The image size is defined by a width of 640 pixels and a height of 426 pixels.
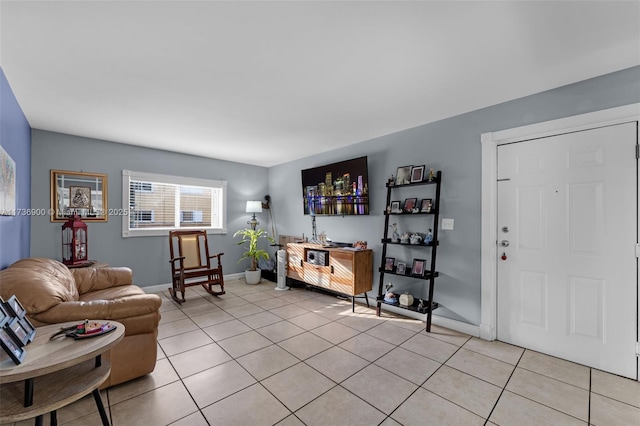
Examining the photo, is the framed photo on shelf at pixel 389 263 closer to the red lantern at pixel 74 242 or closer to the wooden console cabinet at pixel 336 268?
the wooden console cabinet at pixel 336 268

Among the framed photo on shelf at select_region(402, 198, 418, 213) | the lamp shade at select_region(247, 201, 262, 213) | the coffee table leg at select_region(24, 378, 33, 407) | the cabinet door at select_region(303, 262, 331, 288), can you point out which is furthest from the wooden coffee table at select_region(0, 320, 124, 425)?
the lamp shade at select_region(247, 201, 262, 213)

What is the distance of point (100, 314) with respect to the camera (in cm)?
188

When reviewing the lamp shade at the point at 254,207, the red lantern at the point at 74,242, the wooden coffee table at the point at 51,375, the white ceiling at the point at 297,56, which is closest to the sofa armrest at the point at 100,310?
the wooden coffee table at the point at 51,375

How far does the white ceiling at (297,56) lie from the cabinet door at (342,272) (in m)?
1.84

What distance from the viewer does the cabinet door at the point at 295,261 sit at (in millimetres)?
4559

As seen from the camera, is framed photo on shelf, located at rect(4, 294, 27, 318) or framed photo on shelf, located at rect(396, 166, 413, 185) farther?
framed photo on shelf, located at rect(396, 166, 413, 185)

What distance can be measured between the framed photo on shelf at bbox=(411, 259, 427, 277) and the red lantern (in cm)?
408

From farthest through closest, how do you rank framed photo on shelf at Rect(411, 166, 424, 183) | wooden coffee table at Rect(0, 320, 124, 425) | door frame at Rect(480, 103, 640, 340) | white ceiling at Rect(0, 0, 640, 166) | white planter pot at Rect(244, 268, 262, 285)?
white planter pot at Rect(244, 268, 262, 285)
framed photo on shelf at Rect(411, 166, 424, 183)
door frame at Rect(480, 103, 640, 340)
white ceiling at Rect(0, 0, 640, 166)
wooden coffee table at Rect(0, 320, 124, 425)

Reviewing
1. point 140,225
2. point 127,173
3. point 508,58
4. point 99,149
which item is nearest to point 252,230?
point 140,225

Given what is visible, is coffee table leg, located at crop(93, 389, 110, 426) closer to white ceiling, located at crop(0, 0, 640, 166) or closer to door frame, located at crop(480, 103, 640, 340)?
white ceiling, located at crop(0, 0, 640, 166)

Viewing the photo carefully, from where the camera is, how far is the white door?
219 cm

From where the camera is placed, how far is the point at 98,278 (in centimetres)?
302

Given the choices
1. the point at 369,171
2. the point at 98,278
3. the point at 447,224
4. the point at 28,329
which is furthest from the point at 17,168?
the point at 447,224

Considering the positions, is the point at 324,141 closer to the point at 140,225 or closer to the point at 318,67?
the point at 318,67
